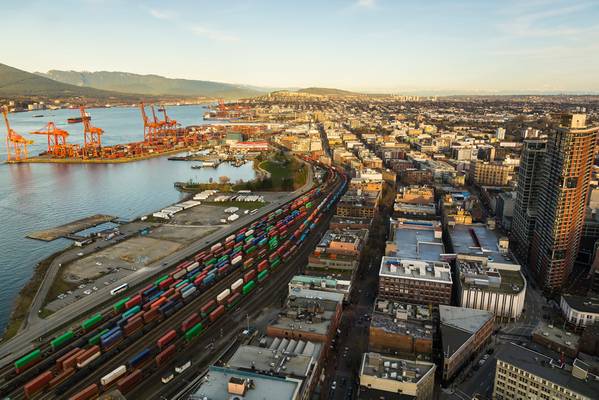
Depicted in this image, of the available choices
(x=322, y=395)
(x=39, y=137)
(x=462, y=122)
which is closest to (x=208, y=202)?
(x=322, y=395)

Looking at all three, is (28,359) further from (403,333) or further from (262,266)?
(403,333)

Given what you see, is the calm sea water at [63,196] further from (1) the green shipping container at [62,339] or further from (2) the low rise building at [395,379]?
(2) the low rise building at [395,379]

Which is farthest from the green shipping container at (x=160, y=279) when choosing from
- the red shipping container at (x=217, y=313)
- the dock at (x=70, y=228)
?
the dock at (x=70, y=228)

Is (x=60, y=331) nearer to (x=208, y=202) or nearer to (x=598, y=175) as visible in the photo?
(x=208, y=202)

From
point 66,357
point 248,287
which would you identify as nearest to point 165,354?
point 66,357

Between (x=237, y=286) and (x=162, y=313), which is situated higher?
(x=237, y=286)
